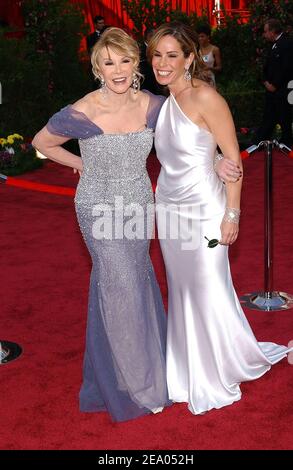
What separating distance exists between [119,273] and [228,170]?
2.23 ft

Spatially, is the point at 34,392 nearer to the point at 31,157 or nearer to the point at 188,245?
the point at 188,245

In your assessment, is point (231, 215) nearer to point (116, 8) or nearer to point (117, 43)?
point (117, 43)

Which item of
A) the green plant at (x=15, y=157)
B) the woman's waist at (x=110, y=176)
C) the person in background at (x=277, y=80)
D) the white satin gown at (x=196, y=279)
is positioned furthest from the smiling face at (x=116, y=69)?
the person in background at (x=277, y=80)

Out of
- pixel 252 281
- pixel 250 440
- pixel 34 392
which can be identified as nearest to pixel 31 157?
pixel 252 281

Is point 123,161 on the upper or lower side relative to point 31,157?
upper

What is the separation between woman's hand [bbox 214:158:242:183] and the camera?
3461 mm

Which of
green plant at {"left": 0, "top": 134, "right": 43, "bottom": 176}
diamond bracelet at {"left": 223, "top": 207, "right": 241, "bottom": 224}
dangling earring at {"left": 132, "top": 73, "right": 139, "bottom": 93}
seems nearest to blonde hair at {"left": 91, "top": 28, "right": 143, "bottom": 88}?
dangling earring at {"left": 132, "top": 73, "right": 139, "bottom": 93}

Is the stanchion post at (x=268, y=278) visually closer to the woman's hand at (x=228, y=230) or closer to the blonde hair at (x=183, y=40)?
the woman's hand at (x=228, y=230)

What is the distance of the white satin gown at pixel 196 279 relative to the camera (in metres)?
3.54

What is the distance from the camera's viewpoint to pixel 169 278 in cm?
380

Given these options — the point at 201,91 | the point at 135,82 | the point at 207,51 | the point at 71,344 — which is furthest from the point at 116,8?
the point at 201,91

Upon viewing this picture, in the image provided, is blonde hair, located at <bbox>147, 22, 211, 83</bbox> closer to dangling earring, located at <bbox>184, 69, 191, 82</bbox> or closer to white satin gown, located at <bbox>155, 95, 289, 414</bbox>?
dangling earring, located at <bbox>184, 69, 191, 82</bbox>
